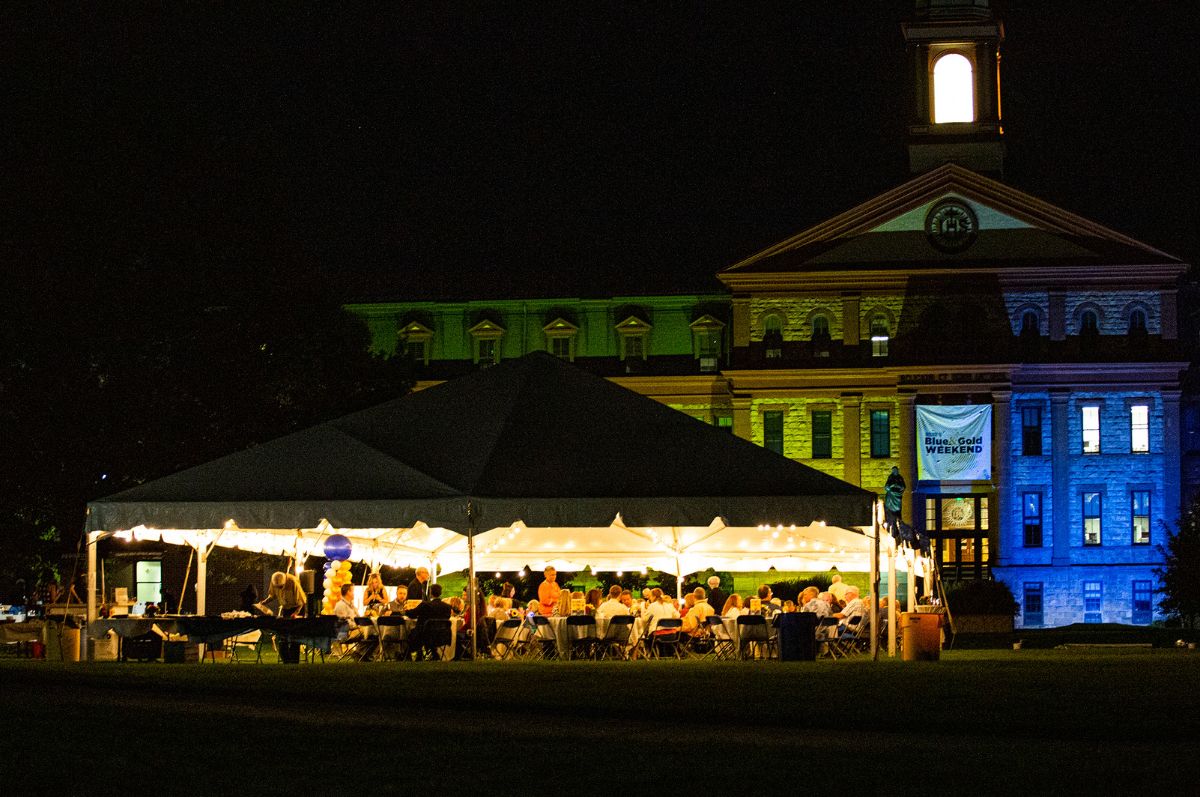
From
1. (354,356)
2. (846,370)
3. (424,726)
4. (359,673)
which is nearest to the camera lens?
(424,726)

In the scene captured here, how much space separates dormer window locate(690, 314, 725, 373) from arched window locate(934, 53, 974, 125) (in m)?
10.7

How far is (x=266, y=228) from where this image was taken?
38.7 metres

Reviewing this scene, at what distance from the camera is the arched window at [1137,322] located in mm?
63562

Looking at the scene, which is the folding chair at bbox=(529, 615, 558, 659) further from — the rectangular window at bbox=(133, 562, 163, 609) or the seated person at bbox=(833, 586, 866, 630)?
the rectangular window at bbox=(133, 562, 163, 609)

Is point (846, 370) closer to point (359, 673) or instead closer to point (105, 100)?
point (105, 100)

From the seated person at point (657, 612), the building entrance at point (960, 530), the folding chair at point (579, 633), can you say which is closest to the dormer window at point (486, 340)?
the building entrance at point (960, 530)

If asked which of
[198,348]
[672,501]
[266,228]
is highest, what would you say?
[266,228]

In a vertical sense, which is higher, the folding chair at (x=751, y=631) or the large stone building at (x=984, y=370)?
the large stone building at (x=984, y=370)

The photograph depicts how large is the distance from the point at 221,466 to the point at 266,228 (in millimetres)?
14808

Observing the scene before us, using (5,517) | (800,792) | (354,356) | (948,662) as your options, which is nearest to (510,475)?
(948,662)

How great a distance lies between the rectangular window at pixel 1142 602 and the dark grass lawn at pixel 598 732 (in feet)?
141

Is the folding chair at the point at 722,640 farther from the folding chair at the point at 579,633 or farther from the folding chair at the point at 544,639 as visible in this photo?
the folding chair at the point at 544,639

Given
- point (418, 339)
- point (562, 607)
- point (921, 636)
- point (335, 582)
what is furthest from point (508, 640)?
point (418, 339)

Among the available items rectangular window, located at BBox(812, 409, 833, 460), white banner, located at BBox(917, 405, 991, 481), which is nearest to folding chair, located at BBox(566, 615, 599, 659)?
white banner, located at BBox(917, 405, 991, 481)
